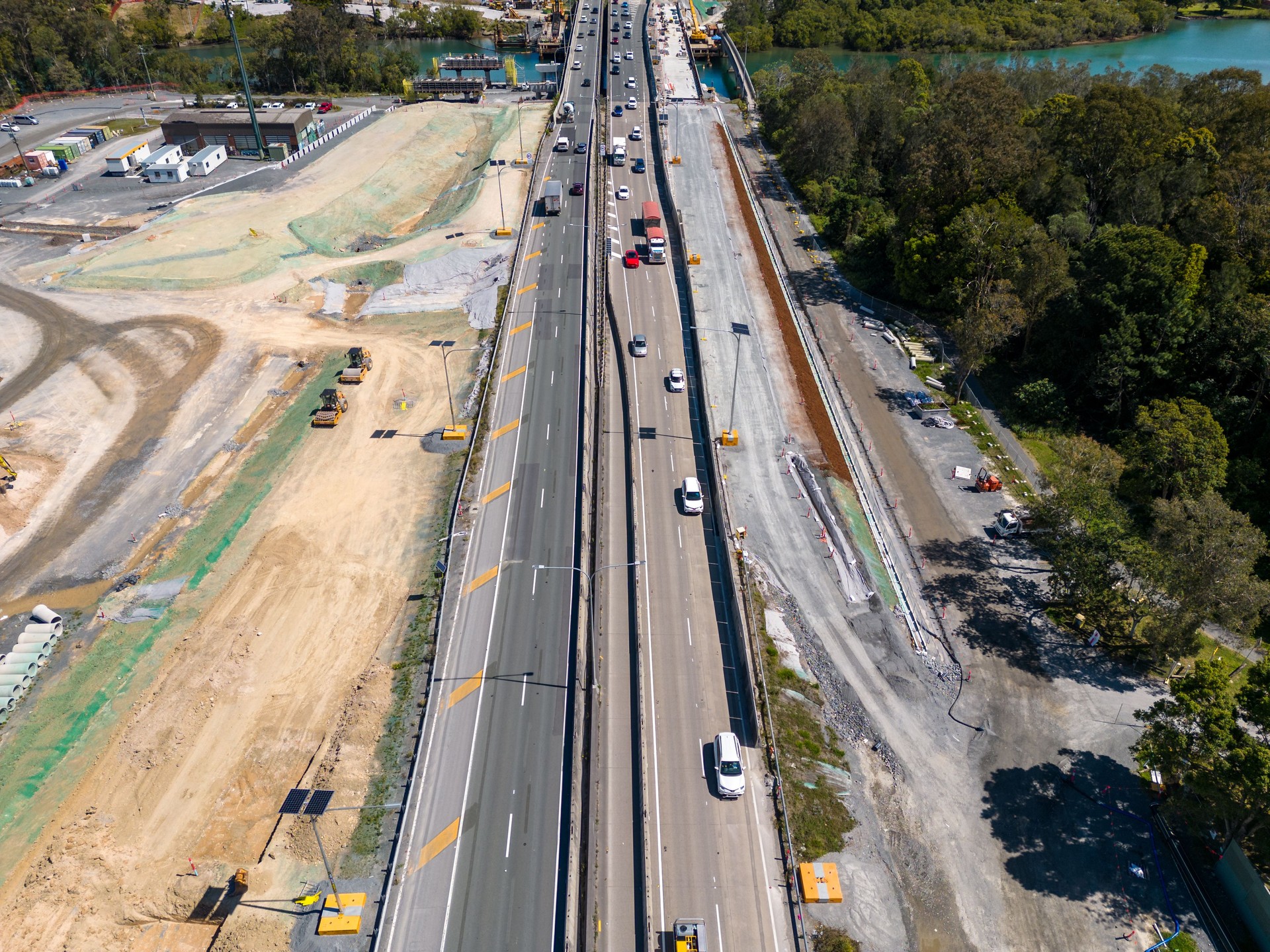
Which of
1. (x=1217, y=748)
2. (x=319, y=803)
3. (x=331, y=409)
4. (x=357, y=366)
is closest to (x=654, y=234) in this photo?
(x=357, y=366)

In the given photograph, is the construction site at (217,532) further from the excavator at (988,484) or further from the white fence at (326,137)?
the excavator at (988,484)

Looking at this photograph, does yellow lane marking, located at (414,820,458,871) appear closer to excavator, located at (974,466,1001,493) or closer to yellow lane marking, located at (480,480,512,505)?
yellow lane marking, located at (480,480,512,505)

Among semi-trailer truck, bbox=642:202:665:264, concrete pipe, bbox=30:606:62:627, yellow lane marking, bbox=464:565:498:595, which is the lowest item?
concrete pipe, bbox=30:606:62:627

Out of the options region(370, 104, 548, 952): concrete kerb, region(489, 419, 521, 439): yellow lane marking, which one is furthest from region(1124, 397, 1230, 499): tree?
region(370, 104, 548, 952): concrete kerb

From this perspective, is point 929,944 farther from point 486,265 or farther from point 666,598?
point 486,265

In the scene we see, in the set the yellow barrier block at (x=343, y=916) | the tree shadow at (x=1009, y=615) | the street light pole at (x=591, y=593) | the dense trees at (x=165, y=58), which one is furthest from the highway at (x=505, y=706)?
the dense trees at (x=165, y=58)

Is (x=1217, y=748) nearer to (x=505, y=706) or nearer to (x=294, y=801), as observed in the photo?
(x=505, y=706)

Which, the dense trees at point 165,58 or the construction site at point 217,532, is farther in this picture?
the dense trees at point 165,58
